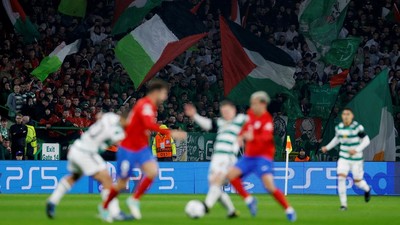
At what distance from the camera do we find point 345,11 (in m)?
36.2

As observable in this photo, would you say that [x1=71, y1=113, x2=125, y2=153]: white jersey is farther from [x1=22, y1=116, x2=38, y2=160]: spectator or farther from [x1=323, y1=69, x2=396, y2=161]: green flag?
[x1=323, y1=69, x2=396, y2=161]: green flag

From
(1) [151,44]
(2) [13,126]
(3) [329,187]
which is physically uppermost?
(1) [151,44]

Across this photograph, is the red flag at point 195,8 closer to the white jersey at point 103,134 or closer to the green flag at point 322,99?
the green flag at point 322,99

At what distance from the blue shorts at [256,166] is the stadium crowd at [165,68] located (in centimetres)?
1275

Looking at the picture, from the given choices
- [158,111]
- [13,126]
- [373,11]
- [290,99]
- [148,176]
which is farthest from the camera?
[373,11]

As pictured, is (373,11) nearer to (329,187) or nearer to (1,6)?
(329,187)

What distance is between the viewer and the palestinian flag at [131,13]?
35.9m

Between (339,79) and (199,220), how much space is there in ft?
58.9

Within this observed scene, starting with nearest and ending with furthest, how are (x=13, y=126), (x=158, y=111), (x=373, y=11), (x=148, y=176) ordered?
(x=148, y=176) < (x=13, y=126) < (x=158, y=111) < (x=373, y=11)

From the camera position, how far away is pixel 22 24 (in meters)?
34.9

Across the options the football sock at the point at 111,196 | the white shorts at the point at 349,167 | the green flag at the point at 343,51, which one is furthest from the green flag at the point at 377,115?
the football sock at the point at 111,196

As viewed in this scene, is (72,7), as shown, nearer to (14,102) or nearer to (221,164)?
(14,102)

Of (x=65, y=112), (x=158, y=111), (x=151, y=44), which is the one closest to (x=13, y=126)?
(x=65, y=112)

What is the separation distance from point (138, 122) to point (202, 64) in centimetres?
1859
